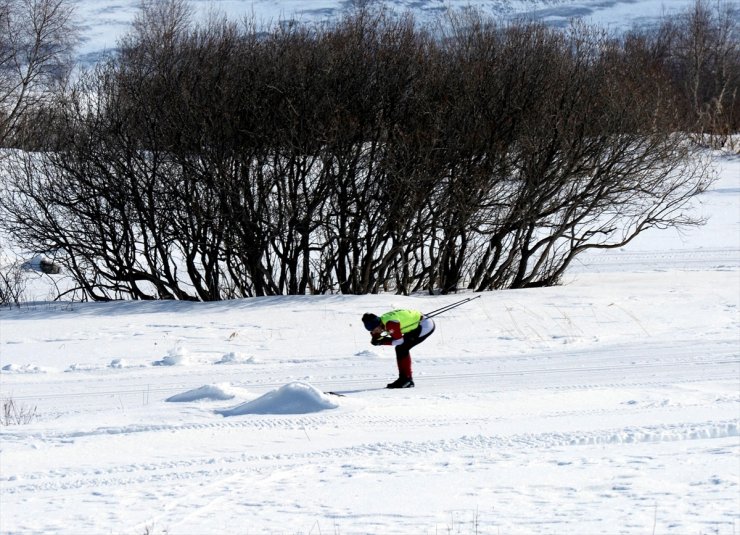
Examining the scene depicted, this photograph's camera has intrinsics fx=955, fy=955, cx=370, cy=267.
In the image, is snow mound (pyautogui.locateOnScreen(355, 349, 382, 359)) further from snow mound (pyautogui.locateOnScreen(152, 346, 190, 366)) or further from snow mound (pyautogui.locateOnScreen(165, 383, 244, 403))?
snow mound (pyautogui.locateOnScreen(165, 383, 244, 403))

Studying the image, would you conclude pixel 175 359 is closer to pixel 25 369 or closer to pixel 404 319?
pixel 25 369

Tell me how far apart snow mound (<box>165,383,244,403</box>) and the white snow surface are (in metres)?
0.02

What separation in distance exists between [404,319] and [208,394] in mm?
2166

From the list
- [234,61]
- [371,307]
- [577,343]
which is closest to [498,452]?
[577,343]

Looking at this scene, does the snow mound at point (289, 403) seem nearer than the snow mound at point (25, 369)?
Yes

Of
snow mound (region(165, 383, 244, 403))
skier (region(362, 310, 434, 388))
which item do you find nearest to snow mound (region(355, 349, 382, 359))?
skier (region(362, 310, 434, 388))

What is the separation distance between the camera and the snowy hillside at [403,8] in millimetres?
84562

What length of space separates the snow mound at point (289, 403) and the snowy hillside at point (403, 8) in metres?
71.0

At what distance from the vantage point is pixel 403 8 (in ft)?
288

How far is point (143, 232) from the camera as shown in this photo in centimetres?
1741

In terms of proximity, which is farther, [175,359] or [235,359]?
[235,359]

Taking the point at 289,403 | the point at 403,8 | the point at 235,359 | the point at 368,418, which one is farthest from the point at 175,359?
the point at 403,8

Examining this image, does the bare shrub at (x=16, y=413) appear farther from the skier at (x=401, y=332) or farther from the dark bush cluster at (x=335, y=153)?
the dark bush cluster at (x=335, y=153)

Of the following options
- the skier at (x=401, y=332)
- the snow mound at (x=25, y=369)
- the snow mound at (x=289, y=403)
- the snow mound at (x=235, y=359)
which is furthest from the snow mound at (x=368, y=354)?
the snow mound at (x=25, y=369)
